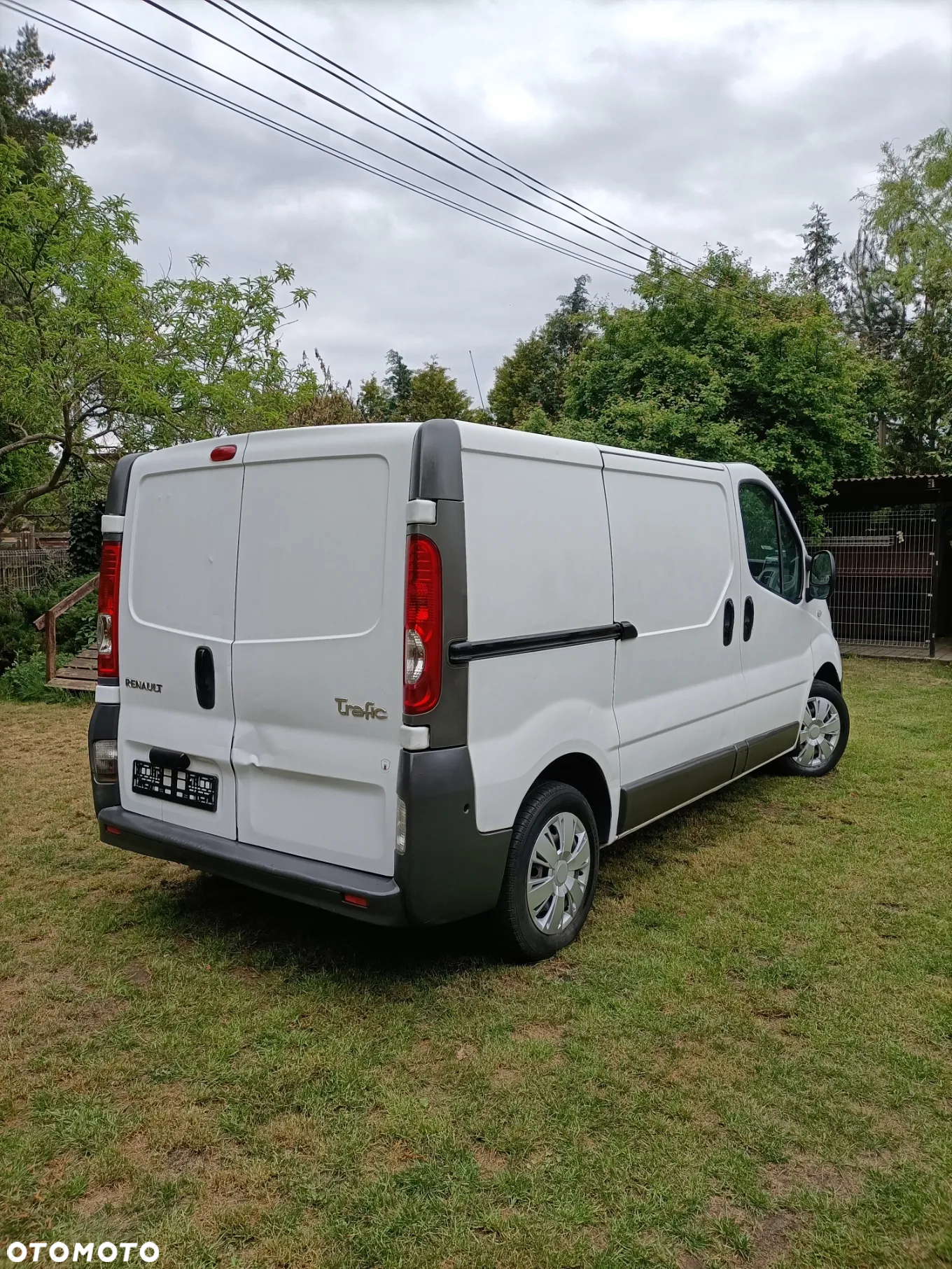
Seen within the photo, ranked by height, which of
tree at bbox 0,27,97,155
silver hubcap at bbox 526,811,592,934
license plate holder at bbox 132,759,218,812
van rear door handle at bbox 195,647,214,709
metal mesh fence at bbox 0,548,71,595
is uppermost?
tree at bbox 0,27,97,155

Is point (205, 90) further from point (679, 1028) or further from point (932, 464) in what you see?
point (932, 464)

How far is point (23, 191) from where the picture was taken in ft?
31.8

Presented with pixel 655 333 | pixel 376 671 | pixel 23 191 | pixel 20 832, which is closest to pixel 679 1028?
pixel 376 671

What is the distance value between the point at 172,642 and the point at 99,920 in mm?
1419

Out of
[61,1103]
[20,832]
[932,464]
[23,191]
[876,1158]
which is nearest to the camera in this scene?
[876,1158]

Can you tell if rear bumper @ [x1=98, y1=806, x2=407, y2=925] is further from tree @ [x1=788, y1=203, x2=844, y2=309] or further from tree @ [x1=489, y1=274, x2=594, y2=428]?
tree @ [x1=788, y1=203, x2=844, y2=309]

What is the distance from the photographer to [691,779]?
4.66m

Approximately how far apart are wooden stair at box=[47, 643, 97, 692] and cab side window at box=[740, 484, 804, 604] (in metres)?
7.34

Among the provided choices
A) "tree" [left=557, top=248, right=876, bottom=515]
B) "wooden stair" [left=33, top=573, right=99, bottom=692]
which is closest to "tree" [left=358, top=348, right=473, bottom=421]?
"tree" [left=557, top=248, right=876, bottom=515]

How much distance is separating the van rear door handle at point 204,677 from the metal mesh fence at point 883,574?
1186 cm

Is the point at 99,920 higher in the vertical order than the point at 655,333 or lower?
lower

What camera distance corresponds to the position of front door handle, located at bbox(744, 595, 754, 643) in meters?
5.19

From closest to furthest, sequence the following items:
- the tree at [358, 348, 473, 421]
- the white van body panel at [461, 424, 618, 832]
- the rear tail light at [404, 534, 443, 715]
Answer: the rear tail light at [404, 534, 443, 715], the white van body panel at [461, 424, 618, 832], the tree at [358, 348, 473, 421]

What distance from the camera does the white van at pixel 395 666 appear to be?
308 centimetres
